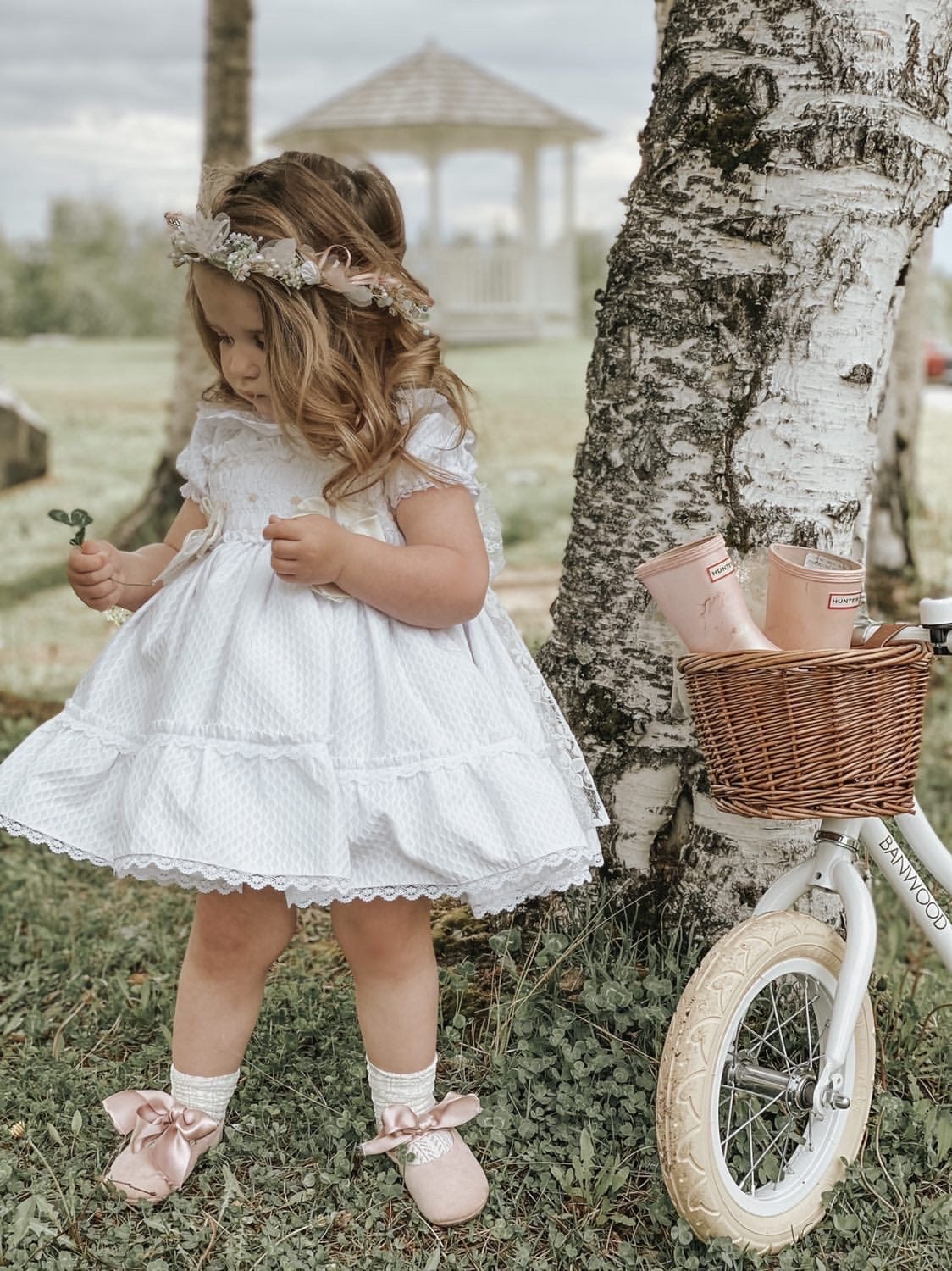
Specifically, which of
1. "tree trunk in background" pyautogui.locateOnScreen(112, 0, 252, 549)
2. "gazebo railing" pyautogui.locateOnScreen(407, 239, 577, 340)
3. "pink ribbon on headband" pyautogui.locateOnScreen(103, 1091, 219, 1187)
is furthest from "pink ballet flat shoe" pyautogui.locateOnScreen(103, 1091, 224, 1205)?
"gazebo railing" pyautogui.locateOnScreen(407, 239, 577, 340)

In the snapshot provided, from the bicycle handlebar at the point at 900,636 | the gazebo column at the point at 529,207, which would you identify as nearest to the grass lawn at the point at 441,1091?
the bicycle handlebar at the point at 900,636

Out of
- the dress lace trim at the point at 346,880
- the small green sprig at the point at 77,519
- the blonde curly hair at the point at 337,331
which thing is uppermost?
the blonde curly hair at the point at 337,331

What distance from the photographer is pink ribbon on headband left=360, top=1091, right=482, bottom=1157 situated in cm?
206

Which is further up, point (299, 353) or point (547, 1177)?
point (299, 353)

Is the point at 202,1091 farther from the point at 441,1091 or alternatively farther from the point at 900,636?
the point at 900,636

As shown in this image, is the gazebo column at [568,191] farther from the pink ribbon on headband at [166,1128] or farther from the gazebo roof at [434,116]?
the pink ribbon on headband at [166,1128]

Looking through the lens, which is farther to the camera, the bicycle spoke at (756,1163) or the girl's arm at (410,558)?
the bicycle spoke at (756,1163)

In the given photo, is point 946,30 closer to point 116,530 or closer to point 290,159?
point 290,159

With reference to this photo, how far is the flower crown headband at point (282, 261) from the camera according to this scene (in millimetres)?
1890

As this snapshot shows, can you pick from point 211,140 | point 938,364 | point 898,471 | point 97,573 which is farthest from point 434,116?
point 97,573

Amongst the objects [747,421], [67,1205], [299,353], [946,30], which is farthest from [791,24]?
[67,1205]

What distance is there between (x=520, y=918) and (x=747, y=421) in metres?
1.01

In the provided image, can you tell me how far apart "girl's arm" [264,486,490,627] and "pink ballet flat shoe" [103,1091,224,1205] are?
0.86 meters

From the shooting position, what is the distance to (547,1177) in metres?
2.07
